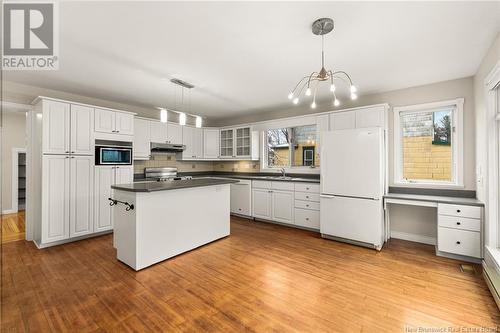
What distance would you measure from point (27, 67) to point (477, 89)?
604 centimetres

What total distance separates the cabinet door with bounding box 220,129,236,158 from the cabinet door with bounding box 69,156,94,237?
121 inches

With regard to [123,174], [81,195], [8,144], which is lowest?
[81,195]

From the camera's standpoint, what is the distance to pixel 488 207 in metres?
2.50

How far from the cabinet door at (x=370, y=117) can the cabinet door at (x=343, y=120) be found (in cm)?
8

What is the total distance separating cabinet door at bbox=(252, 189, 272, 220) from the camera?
4.85m

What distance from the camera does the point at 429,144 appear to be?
3.63m

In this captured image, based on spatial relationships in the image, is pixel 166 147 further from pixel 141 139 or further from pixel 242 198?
pixel 242 198

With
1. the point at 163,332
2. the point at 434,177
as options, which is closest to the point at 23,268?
the point at 163,332

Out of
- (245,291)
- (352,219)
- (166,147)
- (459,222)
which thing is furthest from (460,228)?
(166,147)

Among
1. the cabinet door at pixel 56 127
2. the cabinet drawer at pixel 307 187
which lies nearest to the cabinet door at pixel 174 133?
the cabinet door at pixel 56 127

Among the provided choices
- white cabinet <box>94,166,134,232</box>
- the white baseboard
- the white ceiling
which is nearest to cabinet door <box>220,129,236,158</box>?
the white ceiling

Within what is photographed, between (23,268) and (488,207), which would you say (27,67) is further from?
(488,207)

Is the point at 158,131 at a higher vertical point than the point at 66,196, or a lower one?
higher

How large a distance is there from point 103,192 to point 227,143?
3134 mm
